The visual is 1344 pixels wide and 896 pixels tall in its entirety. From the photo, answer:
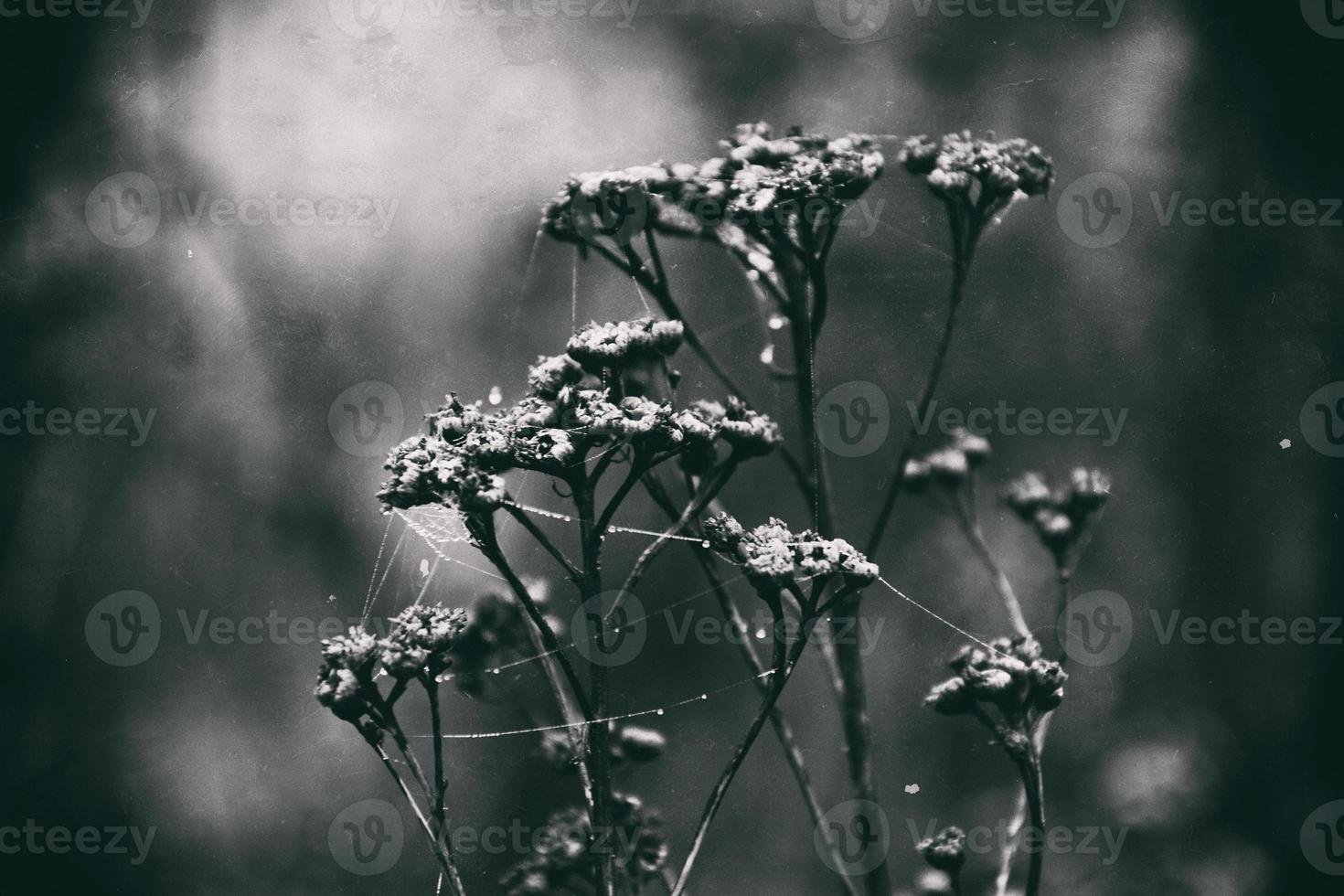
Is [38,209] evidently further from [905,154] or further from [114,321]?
[905,154]

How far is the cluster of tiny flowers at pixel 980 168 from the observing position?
1.31 m

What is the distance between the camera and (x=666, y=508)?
1.25 metres

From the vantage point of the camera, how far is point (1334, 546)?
172 centimetres

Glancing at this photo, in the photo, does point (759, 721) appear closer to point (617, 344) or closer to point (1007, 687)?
point (1007, 687)

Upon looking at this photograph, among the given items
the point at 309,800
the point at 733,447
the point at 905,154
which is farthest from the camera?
the point at 309,800

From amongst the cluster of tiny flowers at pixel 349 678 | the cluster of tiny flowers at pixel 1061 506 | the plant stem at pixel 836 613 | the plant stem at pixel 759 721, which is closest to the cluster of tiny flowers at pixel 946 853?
the plant stem at pixel 836 613

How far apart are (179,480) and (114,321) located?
0.30 meters

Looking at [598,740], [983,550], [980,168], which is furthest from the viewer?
[983,550]

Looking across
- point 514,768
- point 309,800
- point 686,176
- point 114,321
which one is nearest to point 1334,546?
point 686,176

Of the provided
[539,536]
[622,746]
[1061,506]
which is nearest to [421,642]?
[539,536]

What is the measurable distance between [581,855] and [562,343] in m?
0.76

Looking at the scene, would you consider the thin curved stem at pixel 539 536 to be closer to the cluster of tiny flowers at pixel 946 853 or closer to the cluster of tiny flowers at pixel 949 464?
the cluster of tiny flowers at pixel 946 853

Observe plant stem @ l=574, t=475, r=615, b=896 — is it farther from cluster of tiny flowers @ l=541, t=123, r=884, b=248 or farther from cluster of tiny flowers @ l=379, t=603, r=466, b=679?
cluster of tiny flowers @ l=541, t=123, r=884, b=248

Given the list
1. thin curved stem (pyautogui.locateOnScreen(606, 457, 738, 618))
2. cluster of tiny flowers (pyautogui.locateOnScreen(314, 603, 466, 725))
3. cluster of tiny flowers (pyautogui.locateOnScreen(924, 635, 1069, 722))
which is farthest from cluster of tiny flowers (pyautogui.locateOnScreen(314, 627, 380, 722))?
cluster of tiny flowers (pyautogui.locateOnScreen(924, 635, 1069, 722))
